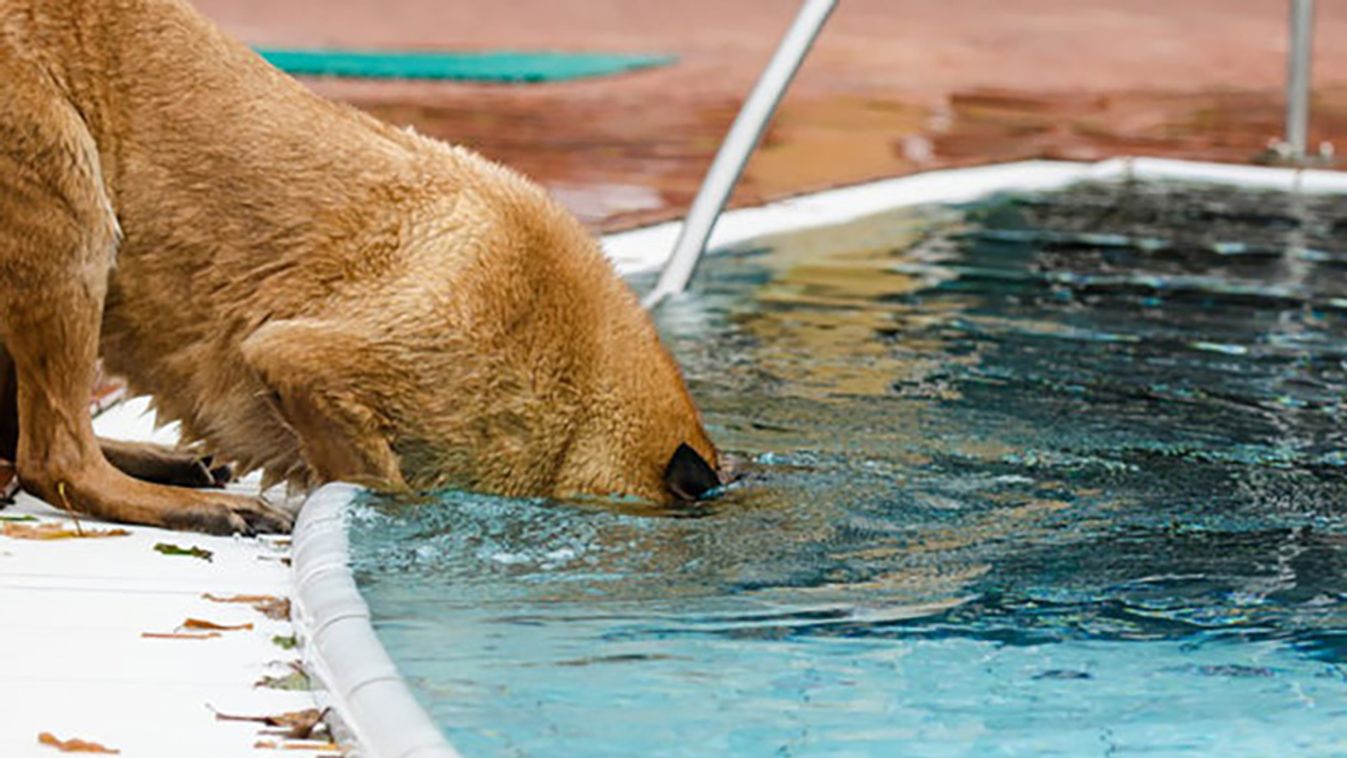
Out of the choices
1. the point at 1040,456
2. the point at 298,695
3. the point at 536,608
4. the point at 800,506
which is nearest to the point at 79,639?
the point at 298,695

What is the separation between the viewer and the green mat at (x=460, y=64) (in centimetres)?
1670

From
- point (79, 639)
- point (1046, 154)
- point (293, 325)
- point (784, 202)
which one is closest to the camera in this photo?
point (79, 639)

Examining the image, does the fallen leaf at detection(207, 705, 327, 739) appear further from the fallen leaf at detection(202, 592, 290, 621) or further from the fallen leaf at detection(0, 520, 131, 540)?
the fallen leaf at detection(0, 520, 131, 540)

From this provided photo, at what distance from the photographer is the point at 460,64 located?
1828 centimetres

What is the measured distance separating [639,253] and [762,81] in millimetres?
1129

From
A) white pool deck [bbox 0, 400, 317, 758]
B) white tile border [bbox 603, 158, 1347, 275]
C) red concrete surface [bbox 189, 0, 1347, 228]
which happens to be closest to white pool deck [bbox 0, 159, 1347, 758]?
white pool deck [bbox 0, 400, 317, 758]

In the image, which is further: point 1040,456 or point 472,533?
point 1040,456

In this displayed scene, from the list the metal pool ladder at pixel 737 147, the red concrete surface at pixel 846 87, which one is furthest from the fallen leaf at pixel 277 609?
the red concrete surface at pixel 846 87

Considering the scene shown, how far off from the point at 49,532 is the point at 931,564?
1.43m

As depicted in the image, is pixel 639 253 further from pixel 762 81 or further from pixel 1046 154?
pixel 1046 154

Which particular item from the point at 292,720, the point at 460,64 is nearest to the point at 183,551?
the point at 292,720

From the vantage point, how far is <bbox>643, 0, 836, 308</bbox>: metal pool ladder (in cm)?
677

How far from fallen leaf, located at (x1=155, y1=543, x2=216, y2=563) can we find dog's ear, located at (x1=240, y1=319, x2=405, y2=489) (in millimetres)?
308

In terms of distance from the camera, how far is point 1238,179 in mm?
11188
